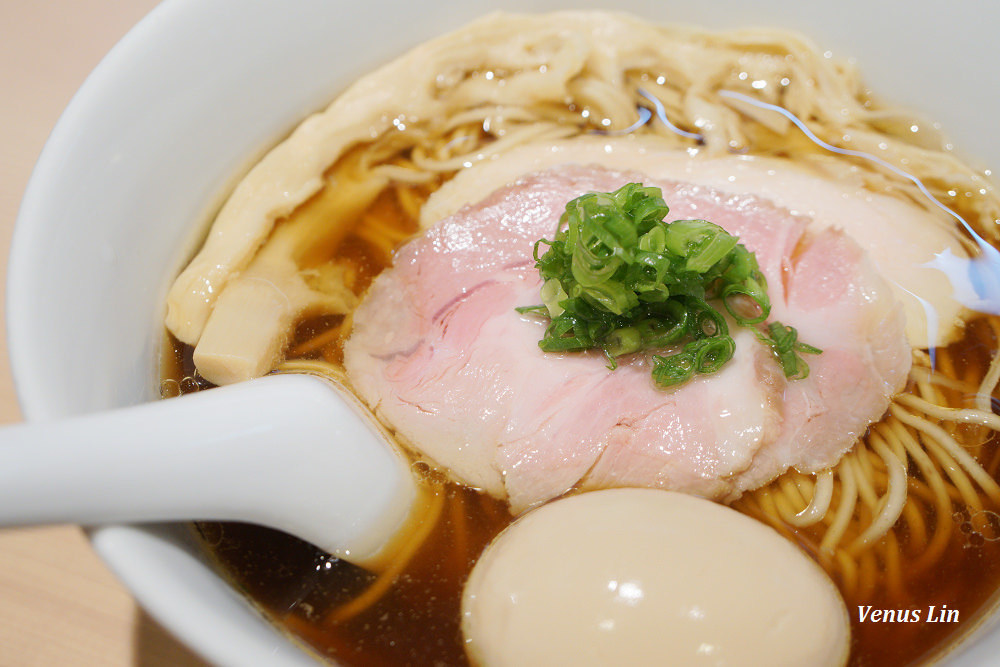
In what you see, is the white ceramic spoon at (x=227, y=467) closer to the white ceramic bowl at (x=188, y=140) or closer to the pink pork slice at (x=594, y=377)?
the white ceramic bowl at (x=188, y=140)

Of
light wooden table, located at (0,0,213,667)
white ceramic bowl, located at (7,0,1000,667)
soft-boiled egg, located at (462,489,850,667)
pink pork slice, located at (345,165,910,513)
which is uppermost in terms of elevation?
white ceramic bowl, located at (7,0,1000,667)

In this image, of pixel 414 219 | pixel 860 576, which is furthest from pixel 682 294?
pixel 414 219

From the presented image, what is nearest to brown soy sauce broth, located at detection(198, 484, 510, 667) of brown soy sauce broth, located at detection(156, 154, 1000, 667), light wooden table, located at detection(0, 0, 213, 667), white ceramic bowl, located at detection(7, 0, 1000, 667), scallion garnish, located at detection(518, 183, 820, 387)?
brown soy sauce broth, located at detection(156, 154, 1000, 667)

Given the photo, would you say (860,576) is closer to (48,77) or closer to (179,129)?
(179,129)

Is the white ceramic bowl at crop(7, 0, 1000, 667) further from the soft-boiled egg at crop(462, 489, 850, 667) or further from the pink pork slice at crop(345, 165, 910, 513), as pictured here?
the pink pork slice at crop(345, 165, 910, 513)

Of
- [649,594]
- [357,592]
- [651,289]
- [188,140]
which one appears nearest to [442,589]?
[357,592]

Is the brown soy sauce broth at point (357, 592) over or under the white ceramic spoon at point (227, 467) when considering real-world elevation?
under

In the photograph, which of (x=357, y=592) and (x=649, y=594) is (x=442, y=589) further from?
(x=649, y=594)

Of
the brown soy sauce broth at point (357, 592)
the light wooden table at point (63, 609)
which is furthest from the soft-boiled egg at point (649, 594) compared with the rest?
the light wooden table at point (63, 609)
